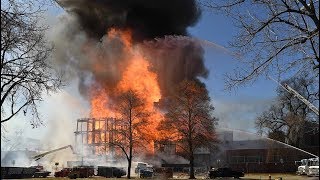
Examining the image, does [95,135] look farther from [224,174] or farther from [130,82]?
[224,174]

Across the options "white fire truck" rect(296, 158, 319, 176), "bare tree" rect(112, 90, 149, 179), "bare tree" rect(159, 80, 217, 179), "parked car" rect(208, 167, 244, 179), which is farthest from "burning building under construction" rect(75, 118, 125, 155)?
"white fire truck" rect(296, 158, 319, 176)

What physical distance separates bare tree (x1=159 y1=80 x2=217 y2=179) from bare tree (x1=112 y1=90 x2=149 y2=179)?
13.6 feet

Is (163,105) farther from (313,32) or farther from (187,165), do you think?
(313,32)

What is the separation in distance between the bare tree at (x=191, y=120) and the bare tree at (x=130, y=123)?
4.16 m

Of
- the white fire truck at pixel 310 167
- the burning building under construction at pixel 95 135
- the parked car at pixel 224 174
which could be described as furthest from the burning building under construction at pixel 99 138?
the white fire truck at pixel 310 167

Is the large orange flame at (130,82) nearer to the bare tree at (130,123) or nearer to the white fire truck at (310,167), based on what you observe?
the bare tree at (130,123)

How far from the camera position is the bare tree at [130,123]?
56938 mm

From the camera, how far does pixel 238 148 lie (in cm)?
8031

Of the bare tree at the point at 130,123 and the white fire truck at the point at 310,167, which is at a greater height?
the bare tree at the point at 130,123

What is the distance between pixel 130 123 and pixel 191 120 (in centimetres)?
869

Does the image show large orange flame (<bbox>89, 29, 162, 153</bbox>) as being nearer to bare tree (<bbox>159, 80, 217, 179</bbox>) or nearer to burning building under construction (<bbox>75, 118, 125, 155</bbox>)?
burning building under construction (<bbox>75, 118, 125, 155</bbox>)

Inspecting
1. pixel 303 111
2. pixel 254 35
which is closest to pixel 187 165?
pixel 303 111

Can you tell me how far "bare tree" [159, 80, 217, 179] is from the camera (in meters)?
54.2

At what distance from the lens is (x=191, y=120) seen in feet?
177
